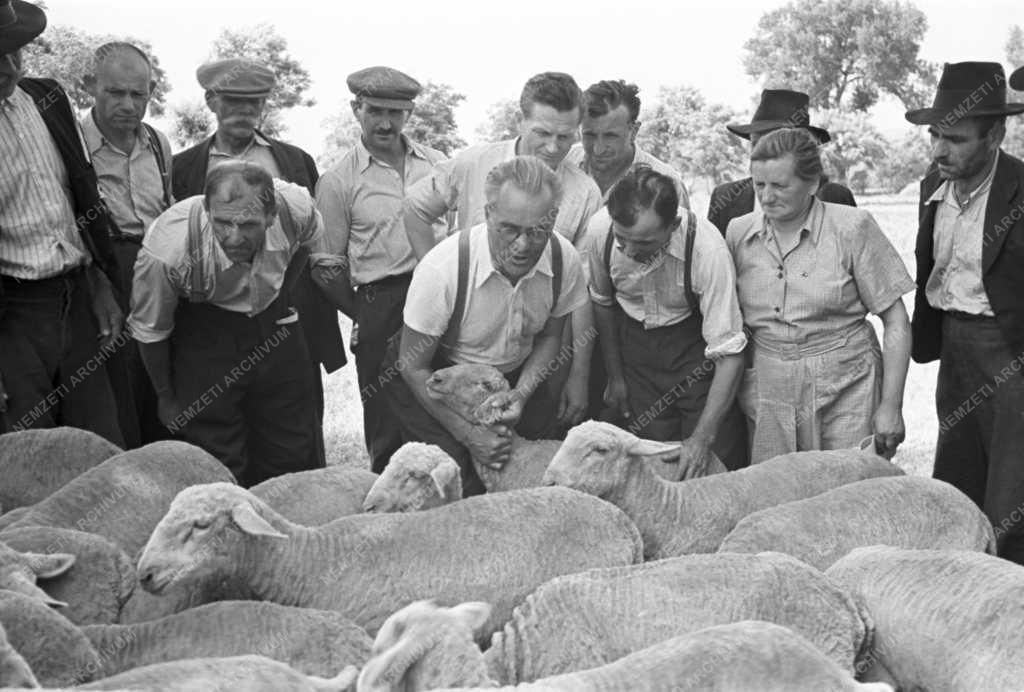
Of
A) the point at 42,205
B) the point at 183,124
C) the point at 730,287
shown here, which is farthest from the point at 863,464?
the point at 183,124

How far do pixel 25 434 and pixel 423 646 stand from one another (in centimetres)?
311

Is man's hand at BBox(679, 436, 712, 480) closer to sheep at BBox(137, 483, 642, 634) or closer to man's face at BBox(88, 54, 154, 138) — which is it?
sheep at BBox(137, 483, 642, 634)

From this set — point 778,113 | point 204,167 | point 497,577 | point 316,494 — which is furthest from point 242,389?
point 778,113

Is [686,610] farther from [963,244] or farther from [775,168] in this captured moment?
[963,244]

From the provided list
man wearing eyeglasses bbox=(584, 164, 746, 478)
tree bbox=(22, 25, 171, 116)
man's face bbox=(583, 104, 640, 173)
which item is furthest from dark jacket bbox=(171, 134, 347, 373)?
tree bbox=(22, 25, 171, 116)

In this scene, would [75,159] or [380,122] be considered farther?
[380,122]

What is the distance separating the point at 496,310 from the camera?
6.09 metres

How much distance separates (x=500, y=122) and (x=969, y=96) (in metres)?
21.3

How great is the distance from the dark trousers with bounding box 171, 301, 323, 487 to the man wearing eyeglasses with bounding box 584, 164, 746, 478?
1.62m

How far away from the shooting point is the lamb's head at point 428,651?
3.39 m

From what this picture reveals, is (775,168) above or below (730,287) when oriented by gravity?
above

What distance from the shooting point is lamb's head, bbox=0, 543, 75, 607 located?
3984mm

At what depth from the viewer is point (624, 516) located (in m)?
5.04

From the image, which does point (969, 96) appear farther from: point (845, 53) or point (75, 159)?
point (845, 53)
